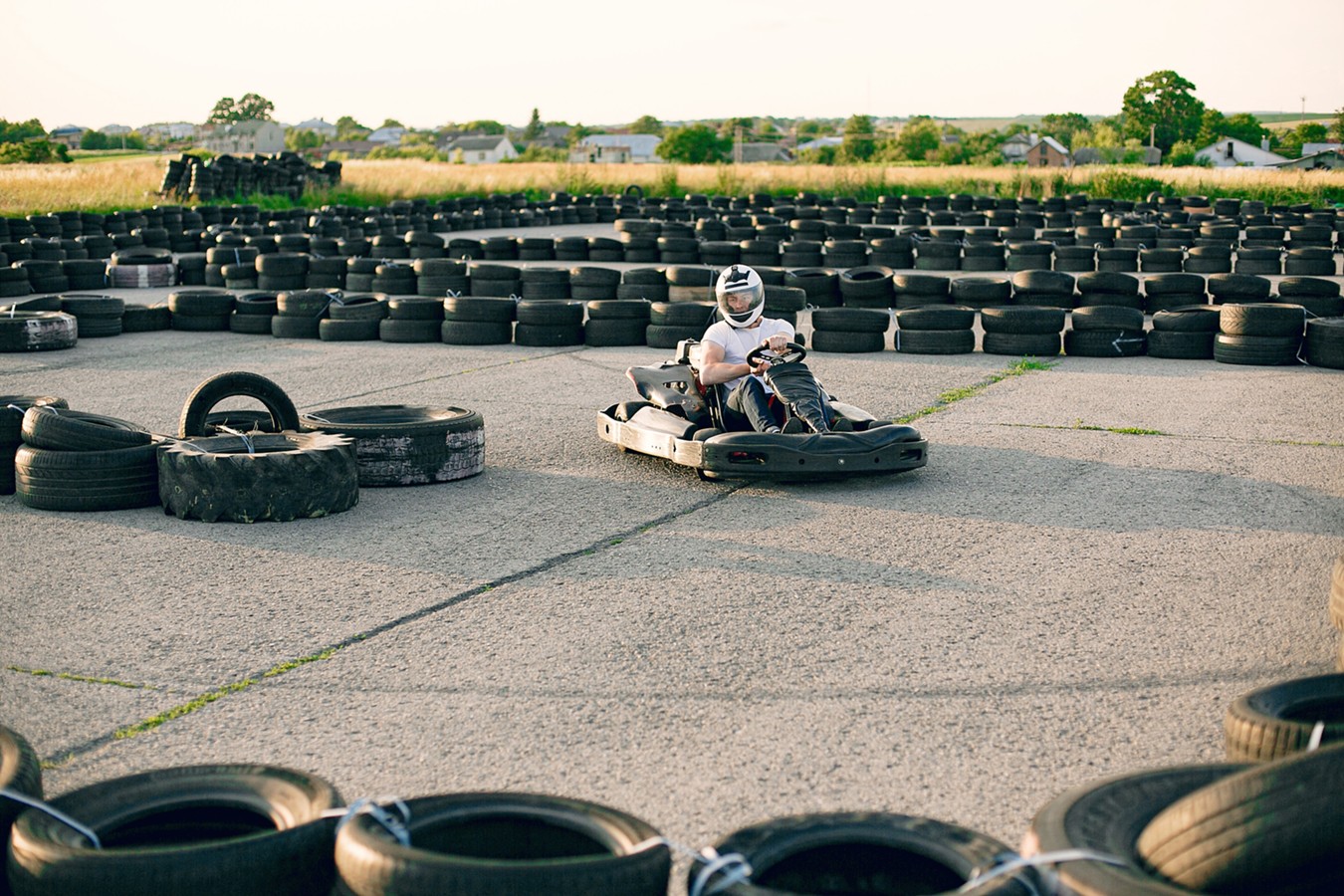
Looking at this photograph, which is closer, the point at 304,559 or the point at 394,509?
the point at 304,559

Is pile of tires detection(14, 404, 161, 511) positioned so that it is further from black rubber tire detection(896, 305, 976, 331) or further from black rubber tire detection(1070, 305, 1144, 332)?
black rubber tire detection(1070, 305, 1144, 332)

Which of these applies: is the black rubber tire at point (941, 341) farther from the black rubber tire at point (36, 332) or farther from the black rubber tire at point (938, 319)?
the black rubber tire at point (36, 332)

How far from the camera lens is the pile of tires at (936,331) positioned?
457 inches

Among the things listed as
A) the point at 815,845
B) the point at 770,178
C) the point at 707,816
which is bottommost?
the point at 707,816

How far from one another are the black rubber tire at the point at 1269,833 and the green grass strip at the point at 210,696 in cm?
270

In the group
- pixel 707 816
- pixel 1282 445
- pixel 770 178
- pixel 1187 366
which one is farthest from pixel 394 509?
pixel 770 178

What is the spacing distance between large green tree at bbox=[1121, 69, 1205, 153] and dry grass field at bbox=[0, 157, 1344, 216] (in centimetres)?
7341

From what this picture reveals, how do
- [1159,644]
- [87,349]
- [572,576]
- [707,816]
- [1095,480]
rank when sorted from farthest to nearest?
[87,349], [1095,480], [572,576], [1159,644], [707,816]

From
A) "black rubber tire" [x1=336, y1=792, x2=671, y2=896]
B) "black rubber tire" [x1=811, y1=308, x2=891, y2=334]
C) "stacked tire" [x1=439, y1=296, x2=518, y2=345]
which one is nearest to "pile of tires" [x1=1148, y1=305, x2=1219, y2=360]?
"black rubber tire" [x1=811, y1=308, x2=891, y2=334]

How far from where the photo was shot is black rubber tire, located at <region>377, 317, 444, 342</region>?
492 inches

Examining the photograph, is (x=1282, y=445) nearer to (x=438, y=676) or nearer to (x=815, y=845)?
(x=438, y=676)

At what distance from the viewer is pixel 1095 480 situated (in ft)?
22.7

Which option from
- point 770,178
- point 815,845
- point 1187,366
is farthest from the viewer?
point 770,178

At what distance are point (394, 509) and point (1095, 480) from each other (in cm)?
343
